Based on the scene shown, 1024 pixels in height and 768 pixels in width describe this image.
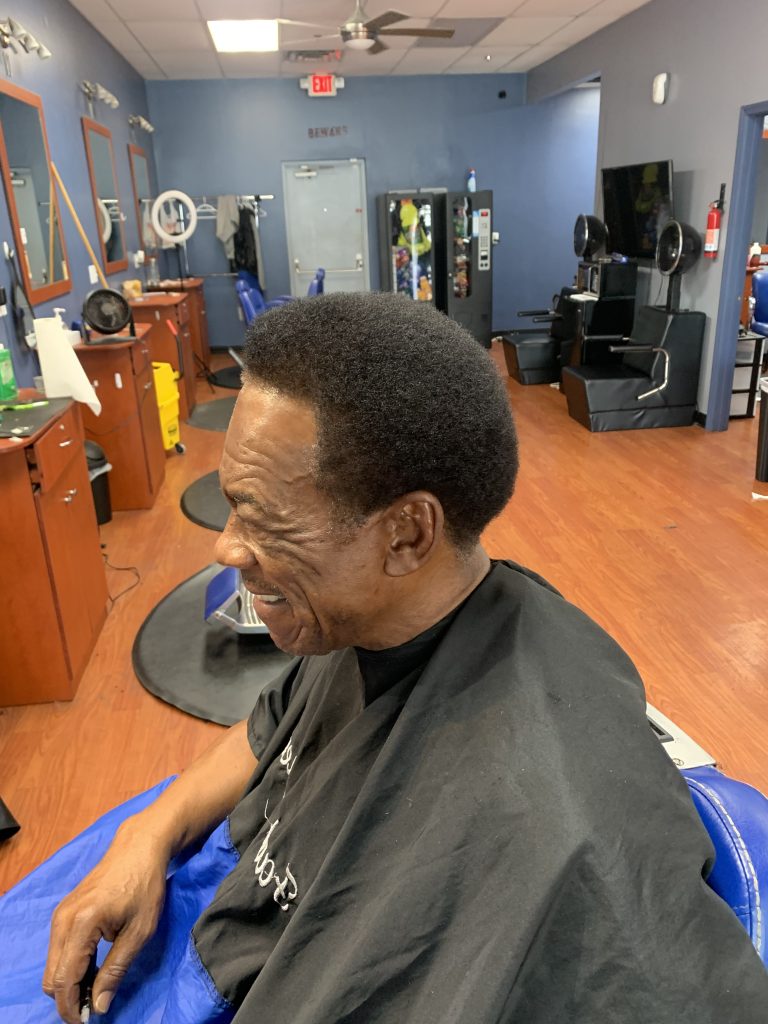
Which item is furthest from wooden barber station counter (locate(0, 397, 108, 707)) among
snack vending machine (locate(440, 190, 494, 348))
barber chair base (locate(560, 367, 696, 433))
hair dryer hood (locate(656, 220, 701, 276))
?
snack vending machine (locate(440, 190, 494, 348))

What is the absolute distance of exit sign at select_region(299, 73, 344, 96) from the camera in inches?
287

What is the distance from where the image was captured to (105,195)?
5.08 m

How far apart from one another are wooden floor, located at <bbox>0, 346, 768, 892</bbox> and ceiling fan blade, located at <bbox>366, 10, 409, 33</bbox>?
2568mm

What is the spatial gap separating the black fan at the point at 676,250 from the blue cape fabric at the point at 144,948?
4.69 metres

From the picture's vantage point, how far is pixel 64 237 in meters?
4.05

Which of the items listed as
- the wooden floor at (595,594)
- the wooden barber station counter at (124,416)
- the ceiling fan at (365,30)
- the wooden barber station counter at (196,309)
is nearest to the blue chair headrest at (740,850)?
the wooden floor at (595,594)

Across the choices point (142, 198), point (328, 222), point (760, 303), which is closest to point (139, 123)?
point (142, 198)

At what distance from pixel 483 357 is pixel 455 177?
7963 mm

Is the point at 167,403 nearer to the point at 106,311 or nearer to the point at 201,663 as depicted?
the point at 106,311

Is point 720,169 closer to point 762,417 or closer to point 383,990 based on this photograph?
point 762,417

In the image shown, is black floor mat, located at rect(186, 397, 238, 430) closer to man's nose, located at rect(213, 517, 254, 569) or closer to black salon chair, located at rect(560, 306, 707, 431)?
black salon chair, located at rect(560, 306, 707, 431)

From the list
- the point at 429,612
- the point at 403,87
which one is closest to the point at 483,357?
the point at 429,612

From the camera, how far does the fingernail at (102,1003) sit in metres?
0.87

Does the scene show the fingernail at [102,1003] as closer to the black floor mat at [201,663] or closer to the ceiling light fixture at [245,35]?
the black floor mat at [201,663]
